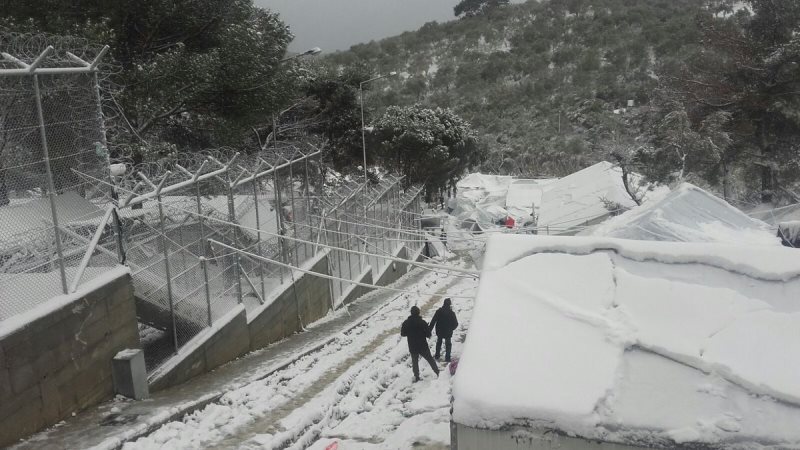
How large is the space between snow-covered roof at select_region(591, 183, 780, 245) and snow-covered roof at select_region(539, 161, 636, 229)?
13.5 metres

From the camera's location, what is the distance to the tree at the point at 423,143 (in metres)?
33.0

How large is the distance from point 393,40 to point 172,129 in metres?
85.4

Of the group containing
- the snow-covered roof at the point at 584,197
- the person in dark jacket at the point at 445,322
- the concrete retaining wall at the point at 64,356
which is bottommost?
the snow-covered roof at the point at 584,197

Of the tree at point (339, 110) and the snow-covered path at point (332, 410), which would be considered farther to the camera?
the tree at point (339, 110)

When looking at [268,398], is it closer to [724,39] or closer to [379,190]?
[379,190]

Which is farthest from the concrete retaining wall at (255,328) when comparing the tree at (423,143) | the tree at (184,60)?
the tree at (423,143)

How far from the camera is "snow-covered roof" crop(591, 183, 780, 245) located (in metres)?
8.50

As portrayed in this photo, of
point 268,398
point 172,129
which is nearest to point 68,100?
point 268,398

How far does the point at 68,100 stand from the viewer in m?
7.01

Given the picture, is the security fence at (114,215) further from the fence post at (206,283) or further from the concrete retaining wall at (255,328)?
the concrete retaining wall at (255,328)

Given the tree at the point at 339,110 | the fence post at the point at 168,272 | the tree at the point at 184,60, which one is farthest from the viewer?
the tree at the point at 339,110

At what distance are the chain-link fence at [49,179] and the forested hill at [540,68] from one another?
4005 centimetres

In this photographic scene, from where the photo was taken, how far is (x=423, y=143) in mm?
32875

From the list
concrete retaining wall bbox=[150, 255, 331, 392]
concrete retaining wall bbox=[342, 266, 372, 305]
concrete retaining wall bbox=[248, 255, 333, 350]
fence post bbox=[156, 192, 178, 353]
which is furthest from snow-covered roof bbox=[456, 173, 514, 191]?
fence post bbox=[156, 192, 178, 353]
